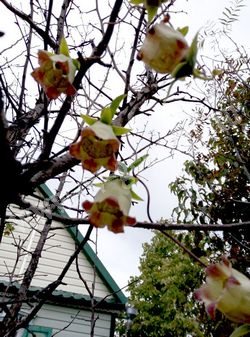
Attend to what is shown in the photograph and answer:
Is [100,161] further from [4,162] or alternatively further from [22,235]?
[22,235]

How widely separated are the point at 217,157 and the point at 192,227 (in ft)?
18.6

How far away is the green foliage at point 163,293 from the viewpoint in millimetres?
17484

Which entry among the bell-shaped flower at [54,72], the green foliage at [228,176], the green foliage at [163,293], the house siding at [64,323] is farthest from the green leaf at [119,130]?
the green foliage at [163,293]

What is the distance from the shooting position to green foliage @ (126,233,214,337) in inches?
688

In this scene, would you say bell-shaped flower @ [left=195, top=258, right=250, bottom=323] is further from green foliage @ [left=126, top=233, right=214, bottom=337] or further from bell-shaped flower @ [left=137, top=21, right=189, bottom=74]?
green foliage @ [left=126, top=233, right=214, bottom=337]

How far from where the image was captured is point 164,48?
674mm

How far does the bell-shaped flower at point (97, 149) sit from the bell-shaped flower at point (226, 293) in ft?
1.02

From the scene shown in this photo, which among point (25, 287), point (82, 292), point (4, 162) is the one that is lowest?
point (4, 162)

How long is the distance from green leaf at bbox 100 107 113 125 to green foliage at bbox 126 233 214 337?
51.4 feet

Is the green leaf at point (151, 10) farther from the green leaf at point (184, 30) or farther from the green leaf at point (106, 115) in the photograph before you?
the green leaf at point (106, 115)

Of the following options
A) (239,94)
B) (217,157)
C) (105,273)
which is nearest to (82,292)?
(105,273)

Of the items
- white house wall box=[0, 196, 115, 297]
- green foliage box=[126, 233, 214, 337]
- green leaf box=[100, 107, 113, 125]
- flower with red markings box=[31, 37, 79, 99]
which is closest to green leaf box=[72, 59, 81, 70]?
flower with red markings box=[31, 37, 79, 99]

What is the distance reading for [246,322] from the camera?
69 cm

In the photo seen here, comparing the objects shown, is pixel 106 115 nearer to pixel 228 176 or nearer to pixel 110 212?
pixel 110 212
